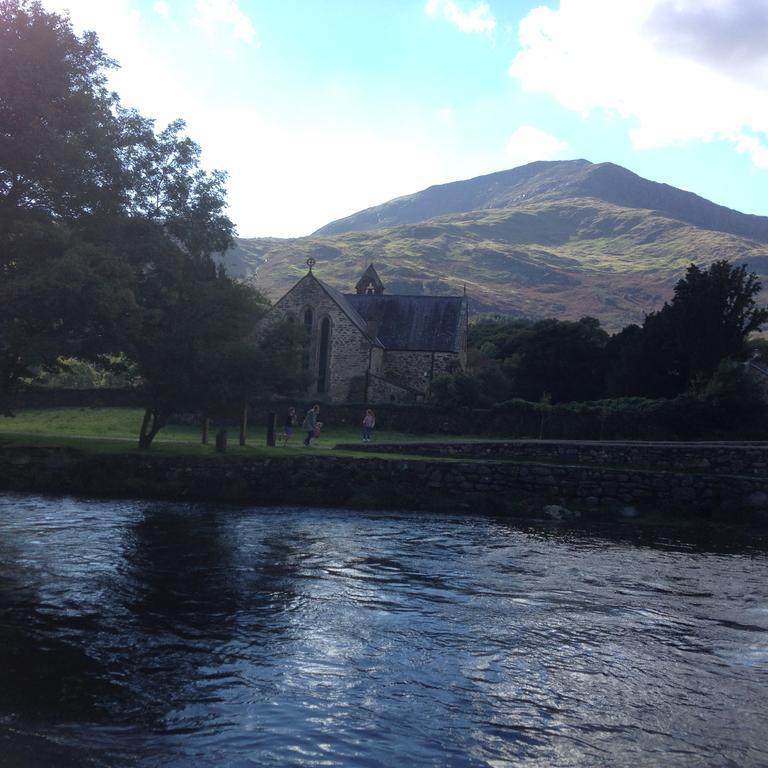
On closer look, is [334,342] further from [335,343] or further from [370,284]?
[370,284]

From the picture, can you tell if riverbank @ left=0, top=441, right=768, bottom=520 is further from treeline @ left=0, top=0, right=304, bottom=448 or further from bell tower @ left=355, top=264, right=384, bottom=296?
bell tower @ left=355, top=264, right=384, bottom=296

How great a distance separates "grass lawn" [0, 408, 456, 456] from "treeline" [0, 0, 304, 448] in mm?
1876

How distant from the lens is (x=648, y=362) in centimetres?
6003

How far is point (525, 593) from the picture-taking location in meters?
15.3

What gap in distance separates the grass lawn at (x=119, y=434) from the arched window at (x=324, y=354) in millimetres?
11254

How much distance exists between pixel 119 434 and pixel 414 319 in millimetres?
31176

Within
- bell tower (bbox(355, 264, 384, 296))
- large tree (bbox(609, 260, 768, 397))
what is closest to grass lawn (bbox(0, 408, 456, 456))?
large tree (bbox(609, 260, 768, 397))

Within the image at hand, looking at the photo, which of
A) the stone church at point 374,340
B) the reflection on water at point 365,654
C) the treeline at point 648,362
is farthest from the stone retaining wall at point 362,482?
the stone church at point 374,340

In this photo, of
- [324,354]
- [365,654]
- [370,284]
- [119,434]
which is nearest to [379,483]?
[365,654]

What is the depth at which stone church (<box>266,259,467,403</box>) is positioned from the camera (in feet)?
193

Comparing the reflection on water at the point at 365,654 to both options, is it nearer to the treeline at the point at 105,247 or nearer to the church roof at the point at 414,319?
the treeline at the point at 105,247

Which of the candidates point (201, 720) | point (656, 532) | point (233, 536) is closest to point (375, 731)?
point (201, 720)

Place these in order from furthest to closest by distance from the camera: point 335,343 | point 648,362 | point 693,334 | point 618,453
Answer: point 648,362 → point 335,343 → point 693,334 → point 618,453

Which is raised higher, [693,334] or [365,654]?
[693,334]
